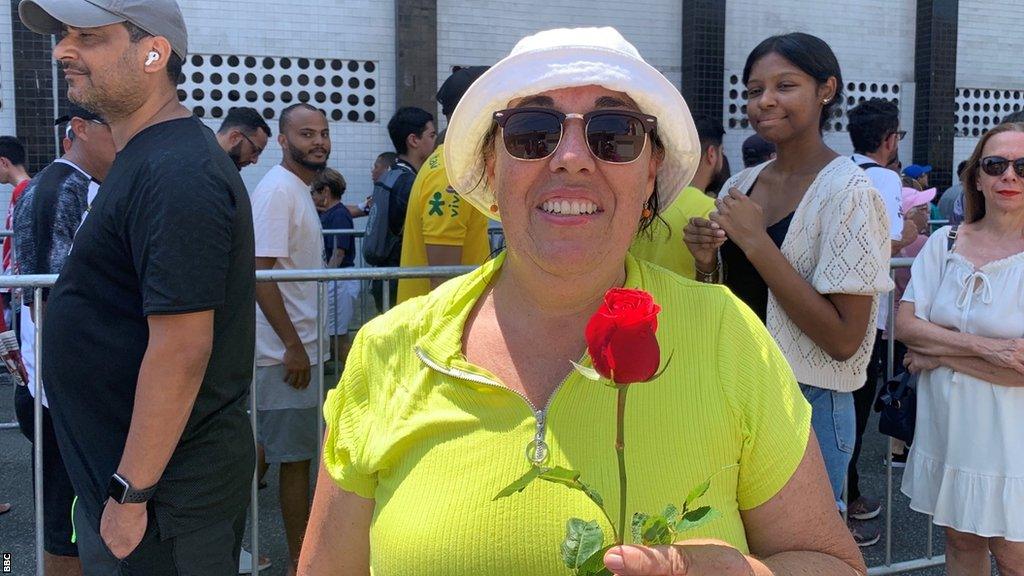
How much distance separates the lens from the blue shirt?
328 inches

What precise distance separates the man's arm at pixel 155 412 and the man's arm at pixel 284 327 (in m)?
1.61

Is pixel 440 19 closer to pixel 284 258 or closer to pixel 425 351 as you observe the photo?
pixel 284 258

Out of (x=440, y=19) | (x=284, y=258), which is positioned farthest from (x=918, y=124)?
(x=284, y=258)

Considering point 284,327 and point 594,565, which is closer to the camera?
point 594,565

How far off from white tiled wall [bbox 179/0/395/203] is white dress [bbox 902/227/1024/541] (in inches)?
342

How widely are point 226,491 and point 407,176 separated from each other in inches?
124

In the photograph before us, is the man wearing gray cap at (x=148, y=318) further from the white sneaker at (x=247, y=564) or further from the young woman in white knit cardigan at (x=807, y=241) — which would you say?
the white sneaker at (x=247, y=564)

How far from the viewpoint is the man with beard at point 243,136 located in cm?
666

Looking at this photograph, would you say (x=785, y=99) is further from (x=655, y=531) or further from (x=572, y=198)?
(x=655, y=531)

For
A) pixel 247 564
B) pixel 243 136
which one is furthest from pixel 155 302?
pixel 243 136

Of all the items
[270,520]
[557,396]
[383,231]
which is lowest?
[270,520]

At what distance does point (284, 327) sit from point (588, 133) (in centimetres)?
279

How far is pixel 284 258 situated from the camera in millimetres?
4410

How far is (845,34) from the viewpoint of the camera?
14.0 metres
